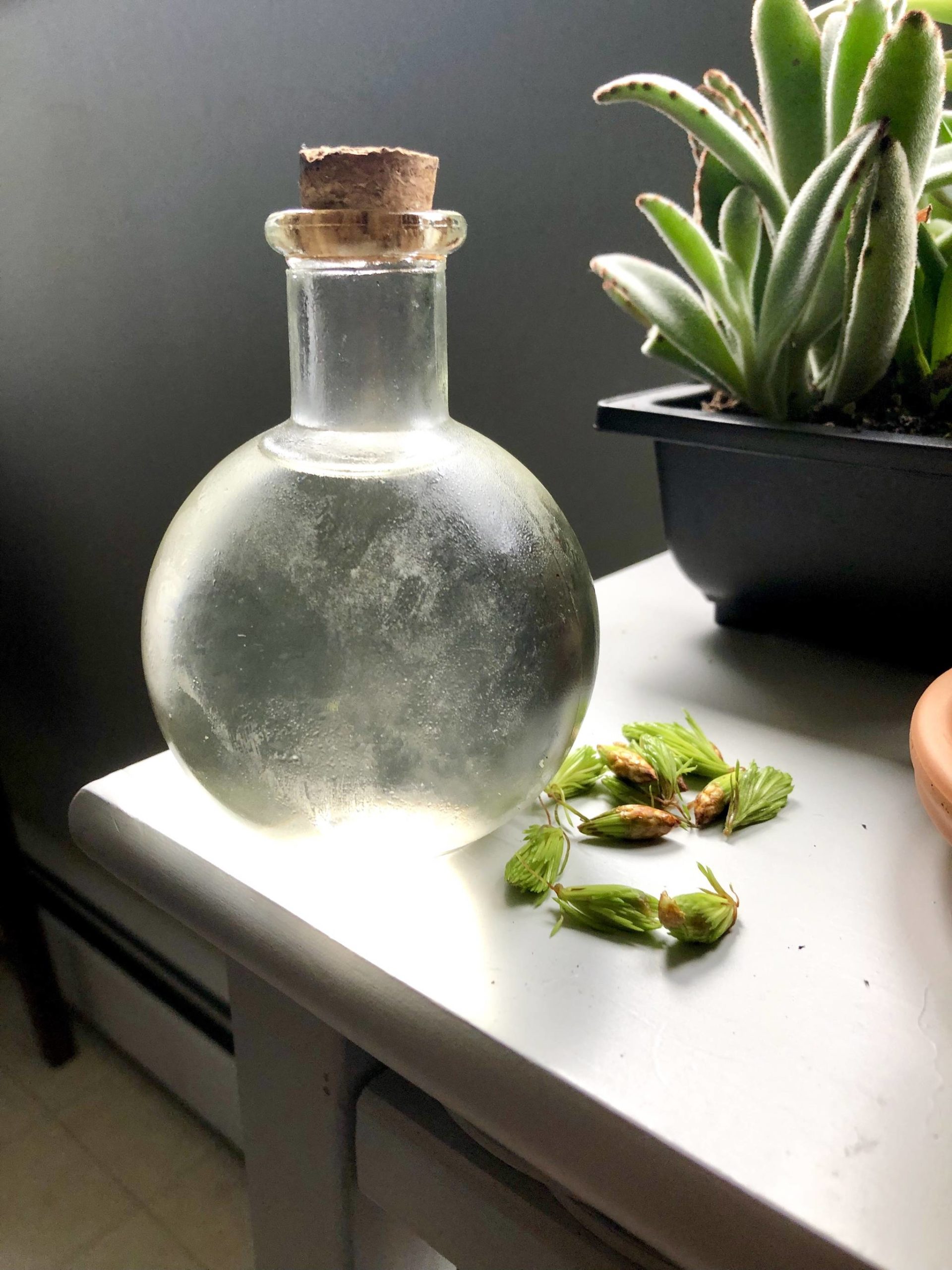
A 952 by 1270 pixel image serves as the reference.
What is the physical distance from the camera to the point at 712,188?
1.48 ft

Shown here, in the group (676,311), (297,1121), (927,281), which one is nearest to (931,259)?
(927,281)

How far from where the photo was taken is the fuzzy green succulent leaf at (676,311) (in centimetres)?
43

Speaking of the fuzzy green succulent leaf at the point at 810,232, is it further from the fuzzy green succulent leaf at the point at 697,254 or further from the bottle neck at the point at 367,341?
the bottle neck at the point at 367,341

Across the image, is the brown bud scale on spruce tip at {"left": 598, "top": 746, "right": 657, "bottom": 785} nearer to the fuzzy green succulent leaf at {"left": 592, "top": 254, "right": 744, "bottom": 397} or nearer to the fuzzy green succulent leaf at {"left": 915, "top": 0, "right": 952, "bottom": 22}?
the fuzzy green succulent leaf at {"left": 592, "top": 254, "right": 744, "bottom": 397}

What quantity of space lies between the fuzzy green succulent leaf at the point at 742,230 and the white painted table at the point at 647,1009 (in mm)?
202

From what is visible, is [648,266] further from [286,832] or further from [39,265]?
[39,265]

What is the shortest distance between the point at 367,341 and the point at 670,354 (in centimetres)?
22

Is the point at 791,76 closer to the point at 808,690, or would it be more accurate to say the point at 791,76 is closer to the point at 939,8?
the point at 939,8

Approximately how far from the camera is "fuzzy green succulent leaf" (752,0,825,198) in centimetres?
40

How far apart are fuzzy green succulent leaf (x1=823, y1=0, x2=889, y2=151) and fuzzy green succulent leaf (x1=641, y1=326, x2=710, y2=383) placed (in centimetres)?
10

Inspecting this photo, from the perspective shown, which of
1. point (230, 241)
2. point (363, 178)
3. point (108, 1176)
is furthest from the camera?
point (108, 1176)

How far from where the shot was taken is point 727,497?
46 cm

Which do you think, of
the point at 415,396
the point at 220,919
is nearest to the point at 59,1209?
the point at 220,919

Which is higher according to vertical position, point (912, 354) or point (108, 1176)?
point (912, 354)
